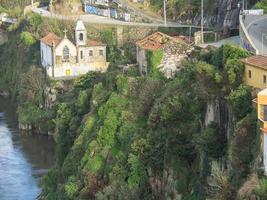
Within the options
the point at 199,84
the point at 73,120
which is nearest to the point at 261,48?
the point at 199,84

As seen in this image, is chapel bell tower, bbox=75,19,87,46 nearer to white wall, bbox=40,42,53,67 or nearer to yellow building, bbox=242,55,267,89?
white wall, bbox=40,42,53,67

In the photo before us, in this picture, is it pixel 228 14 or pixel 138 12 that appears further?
pixel 138 12

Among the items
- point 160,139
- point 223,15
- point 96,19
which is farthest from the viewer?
point 96,19

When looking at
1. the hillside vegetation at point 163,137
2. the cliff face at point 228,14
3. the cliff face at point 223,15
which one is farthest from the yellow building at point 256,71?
the cliff face at point 228,14

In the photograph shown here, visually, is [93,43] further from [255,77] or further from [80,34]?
[255,77]

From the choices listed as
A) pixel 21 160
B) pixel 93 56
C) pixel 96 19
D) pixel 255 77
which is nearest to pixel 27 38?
pixel 96 19

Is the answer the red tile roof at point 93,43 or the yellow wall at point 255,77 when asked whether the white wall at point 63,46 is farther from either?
the yellow wall at point 255,77
